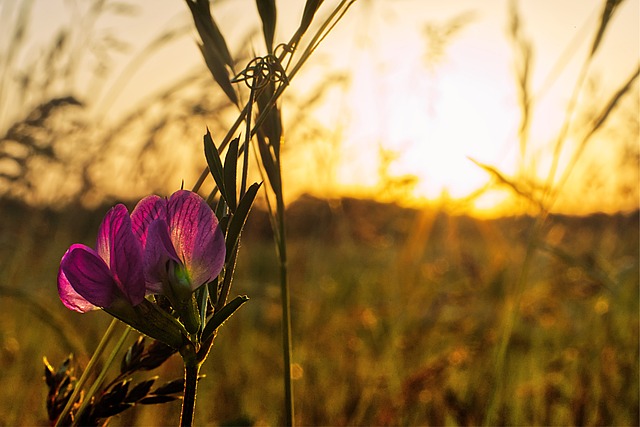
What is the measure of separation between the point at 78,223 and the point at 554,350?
6.73ft

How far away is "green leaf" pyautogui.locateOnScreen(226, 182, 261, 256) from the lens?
484mm

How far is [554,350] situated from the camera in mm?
2250

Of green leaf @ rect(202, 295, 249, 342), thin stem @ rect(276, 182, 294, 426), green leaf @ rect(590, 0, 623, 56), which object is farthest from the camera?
green leaf @ rect(590, 0, 623, 56)

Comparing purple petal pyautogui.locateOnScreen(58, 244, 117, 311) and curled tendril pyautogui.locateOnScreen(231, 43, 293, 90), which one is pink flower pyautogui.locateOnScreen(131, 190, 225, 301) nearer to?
purple petal pyautogui.locateOnScreen(58, 244, 117, 311)

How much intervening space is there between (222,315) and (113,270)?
84mm

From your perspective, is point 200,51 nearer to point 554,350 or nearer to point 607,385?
point 607,385

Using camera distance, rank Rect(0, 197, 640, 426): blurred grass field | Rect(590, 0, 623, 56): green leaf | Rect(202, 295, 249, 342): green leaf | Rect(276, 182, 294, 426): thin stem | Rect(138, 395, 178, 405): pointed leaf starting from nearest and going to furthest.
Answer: Rect(202, 295, 249, 342): green leaf
Rect(138, 395, 178, 405): pointed leaf
Rect(276, 182, 294, 426): thin stem
Rect(590, 0, 623, 56): green leaf
Rect(0, 197, 640, 426): blurred grass field

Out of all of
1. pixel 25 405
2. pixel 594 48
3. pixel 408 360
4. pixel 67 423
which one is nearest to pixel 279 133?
pixel 67 423

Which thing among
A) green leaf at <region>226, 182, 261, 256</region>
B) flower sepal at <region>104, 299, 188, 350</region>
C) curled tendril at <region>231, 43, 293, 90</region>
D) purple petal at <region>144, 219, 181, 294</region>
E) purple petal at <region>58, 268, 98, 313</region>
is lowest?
flower sepal at <region>104, 299, 188, 350</region>

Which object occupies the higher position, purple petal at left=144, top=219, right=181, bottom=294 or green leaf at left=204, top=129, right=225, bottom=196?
green leaf at left=204, top=129, right=225, bottom=196

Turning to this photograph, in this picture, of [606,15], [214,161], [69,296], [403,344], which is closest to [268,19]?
[214,161]

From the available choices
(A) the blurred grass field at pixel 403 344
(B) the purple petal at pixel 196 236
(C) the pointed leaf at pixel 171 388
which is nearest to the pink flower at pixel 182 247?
(B) the purple petal at pixel 196 236

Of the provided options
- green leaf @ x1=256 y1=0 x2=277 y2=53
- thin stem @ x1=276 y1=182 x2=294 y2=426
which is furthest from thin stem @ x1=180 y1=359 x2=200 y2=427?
green leaf @ x1=256 y1=0 x2=277 y2=53

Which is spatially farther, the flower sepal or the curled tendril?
the curled tendril
